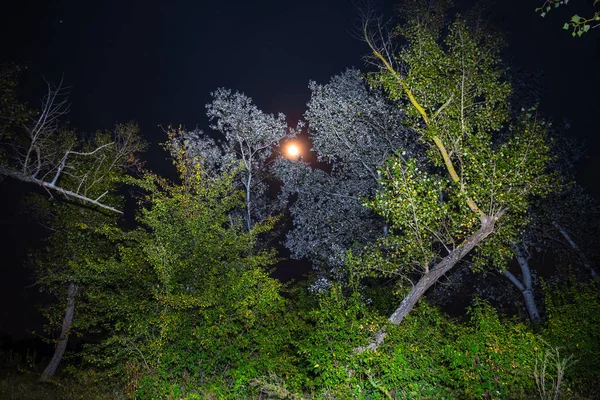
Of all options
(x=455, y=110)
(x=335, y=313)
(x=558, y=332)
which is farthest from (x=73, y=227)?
(x=558, y=332)

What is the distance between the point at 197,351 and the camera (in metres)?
7.77

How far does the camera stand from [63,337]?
12.8 m

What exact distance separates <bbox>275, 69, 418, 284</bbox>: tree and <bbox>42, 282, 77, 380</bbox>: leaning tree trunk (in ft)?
29.3

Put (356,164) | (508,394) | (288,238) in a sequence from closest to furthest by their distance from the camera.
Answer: (508,394) < (356,164) < (288,238)

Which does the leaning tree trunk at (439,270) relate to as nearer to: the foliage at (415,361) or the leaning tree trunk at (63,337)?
the foliage at (415,361)

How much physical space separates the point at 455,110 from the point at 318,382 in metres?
8.04

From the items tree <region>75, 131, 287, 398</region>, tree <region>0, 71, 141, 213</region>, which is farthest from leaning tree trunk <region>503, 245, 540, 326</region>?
tree <region>0, 71, 141, 213</region>

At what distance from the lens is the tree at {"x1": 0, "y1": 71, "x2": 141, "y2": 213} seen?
287 inches

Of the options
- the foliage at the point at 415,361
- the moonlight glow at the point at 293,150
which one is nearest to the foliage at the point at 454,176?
the foliage at the point at 415,361

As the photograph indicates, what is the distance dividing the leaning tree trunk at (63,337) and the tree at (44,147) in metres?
3.85

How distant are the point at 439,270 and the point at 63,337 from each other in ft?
41.1

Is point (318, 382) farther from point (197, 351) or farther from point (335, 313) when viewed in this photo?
point (197, 351)

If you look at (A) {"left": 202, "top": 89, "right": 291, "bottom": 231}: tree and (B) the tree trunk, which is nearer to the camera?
(B) the tree trunk

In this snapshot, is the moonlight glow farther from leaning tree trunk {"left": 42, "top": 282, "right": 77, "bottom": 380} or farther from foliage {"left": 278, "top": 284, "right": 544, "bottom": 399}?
foliage {"left": 278, "top": 284, "right": 544, "bottom": 399}
